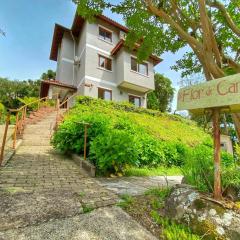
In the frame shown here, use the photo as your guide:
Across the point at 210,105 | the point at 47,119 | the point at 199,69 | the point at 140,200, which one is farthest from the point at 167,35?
the point at 47,119

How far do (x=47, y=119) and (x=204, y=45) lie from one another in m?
11.1

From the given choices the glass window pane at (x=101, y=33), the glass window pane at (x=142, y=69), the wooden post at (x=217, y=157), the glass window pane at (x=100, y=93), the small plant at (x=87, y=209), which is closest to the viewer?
the wooden post at (x=217, y=157)

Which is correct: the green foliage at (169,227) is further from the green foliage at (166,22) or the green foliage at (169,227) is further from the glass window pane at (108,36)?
the glass window pane at (108,36)

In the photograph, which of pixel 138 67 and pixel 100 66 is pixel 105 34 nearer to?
pixel 100 66

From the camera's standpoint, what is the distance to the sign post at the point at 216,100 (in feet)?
8.74

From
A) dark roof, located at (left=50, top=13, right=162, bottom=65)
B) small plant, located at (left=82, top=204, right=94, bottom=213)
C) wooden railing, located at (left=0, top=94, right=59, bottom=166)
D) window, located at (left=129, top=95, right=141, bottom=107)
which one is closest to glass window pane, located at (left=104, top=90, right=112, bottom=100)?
window, located at (left=129, top=95, right=141, bottom=107)

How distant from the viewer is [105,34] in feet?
65.5

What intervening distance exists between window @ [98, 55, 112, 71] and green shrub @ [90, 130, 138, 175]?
47.1 feet

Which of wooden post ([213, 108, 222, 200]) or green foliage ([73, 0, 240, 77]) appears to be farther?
green foliage ([73, 0, 240, 77])

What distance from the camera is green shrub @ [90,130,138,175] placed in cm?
532

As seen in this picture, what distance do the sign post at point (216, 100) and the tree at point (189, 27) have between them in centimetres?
123

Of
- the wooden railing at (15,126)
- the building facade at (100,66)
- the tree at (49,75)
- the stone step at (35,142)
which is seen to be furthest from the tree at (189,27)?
the tree at (49,75)

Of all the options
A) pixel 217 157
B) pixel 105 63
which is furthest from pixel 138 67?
pixel 217 157

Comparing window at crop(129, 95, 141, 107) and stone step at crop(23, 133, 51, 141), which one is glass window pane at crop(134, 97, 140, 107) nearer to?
window at crop(129, 95, 141, 107)
